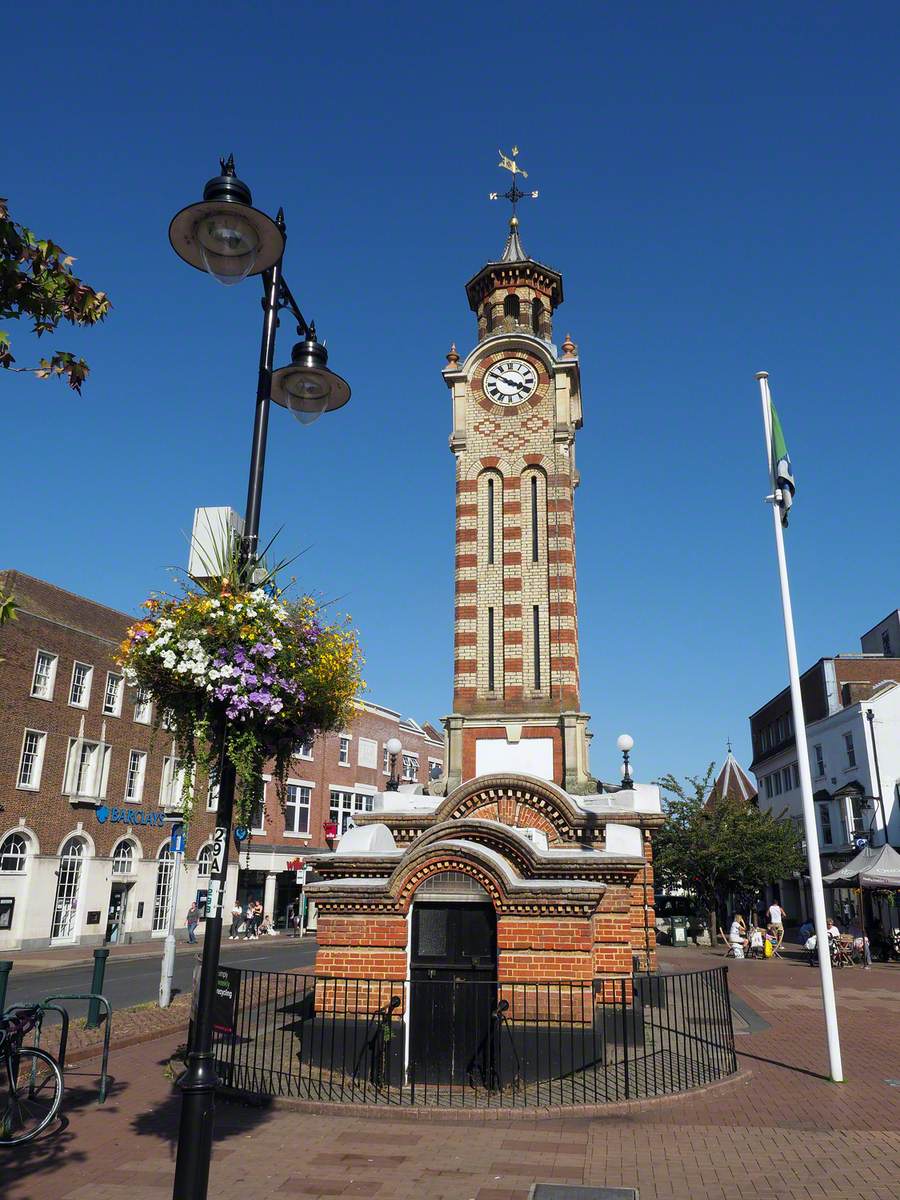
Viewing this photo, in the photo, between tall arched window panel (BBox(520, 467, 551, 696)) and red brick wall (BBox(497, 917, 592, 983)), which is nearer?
red brick wall (BBox(497, 917, 592, 983))

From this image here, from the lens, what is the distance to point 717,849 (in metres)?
37.8

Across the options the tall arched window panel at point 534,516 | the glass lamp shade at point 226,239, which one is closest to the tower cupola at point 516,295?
the tall arched window panel at point 534,516

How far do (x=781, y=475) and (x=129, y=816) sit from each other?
31.3 metres

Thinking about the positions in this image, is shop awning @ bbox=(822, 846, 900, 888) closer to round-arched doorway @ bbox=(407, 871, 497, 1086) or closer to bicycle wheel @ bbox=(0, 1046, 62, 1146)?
round-arched doorway @ bbox=(407, 871, 497, 1086)

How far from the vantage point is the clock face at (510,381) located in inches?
1030

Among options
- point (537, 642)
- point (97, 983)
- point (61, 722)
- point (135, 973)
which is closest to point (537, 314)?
point (537, 642)

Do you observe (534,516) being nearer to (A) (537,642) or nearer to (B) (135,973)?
(A) (537,642)

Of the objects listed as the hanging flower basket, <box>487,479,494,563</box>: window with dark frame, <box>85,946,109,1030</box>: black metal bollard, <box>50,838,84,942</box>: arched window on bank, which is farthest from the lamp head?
<box>50,838,84,942</box>: arched window on bank

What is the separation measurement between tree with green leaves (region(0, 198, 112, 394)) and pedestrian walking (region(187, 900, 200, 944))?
34.2 metres

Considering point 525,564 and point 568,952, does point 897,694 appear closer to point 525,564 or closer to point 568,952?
point 525,564

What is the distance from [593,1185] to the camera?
7258 mm

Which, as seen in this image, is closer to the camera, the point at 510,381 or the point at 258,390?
the point at 258,390

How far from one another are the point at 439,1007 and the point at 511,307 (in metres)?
23.0

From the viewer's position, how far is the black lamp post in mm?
5855
